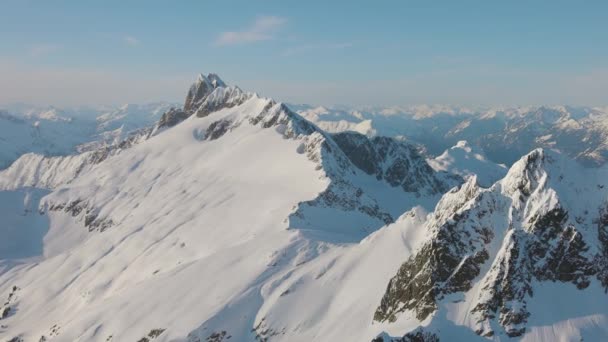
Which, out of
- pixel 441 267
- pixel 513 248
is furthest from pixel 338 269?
pixel 513 248

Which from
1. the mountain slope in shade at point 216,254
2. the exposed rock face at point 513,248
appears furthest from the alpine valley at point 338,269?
the mountain slope in shade at point 216,254

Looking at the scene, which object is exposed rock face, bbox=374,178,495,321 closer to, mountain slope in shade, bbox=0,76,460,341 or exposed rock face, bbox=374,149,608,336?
exposed rock face, bbox=374,149,608,336

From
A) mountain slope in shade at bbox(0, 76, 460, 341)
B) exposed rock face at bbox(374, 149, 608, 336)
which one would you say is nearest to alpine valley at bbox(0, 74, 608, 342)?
exposed rock face at bbox(374, 149, 608, 336)

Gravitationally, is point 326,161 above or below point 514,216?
below

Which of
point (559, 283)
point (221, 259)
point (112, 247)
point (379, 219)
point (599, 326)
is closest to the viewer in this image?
point (599, 326)

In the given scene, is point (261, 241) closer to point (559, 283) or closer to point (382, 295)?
point (382, 295)

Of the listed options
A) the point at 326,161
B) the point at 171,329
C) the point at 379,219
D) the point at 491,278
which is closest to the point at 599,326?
the point at 491,278

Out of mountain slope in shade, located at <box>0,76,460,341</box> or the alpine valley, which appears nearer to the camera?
the alpine valley

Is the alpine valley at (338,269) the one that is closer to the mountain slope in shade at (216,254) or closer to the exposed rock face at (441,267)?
Result: the exposed rock face at (441,267)
